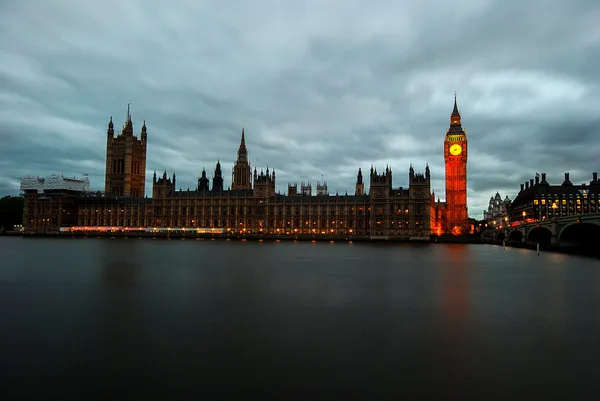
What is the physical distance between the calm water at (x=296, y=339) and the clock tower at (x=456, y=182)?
116 m

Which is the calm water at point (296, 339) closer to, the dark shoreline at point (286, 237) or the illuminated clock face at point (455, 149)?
the dark shoreline at point (286, 237)

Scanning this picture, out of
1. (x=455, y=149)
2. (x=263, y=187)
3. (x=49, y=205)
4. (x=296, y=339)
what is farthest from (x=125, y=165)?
(x=296, y=339)

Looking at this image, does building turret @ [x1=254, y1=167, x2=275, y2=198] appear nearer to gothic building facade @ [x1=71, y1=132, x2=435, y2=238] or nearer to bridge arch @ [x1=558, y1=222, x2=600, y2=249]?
gothic building facade @ [x1=71, y1=132, x2=435, y2=238]

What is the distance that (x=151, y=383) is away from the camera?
12242mm

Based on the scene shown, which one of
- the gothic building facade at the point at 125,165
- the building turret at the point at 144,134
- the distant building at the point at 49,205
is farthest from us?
the building turret at the point at 144,134

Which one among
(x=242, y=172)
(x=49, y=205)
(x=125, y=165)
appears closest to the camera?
(x=49, y=205)

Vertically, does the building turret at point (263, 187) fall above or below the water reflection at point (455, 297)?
above

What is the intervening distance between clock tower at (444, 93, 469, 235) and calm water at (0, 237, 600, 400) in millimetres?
115561

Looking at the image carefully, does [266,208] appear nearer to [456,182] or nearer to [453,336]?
[456,182]

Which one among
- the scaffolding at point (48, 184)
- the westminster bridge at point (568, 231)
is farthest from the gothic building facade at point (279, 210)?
the westminster bridge at point (568, 231)

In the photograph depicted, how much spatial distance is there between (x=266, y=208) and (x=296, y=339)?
11148 centimetres

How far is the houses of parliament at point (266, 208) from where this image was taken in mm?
118500

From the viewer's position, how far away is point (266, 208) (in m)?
128

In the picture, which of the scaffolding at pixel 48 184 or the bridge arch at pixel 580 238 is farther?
the scaffolding at pixel 48 184
